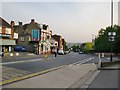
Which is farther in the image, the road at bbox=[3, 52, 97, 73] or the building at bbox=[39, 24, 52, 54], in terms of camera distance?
the building at bbox=[39, 24, 52, 54]

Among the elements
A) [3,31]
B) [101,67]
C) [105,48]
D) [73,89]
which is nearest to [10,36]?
[3,31]

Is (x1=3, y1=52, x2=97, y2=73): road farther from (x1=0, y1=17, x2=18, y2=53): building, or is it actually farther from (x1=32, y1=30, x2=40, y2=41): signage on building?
(x1=32, y1=30, x2=40, y2=41): signage on building

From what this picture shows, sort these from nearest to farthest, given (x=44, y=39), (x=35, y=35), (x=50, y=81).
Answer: (x=50, y=81)
(x=35, y=35)
(x=44, y=39)

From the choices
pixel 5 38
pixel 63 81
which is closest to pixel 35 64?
pixel 63 81

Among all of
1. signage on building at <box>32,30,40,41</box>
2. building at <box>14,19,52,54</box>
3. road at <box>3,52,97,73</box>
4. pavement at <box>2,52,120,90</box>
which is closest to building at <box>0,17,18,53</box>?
building at <box>14,19,52,54</box>

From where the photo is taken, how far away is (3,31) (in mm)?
63406

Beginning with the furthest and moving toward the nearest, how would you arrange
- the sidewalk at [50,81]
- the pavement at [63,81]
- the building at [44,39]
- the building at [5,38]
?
the building at [44,39], the building at [5,38], the pavement at [63,81], the sidewalk at [50,81]

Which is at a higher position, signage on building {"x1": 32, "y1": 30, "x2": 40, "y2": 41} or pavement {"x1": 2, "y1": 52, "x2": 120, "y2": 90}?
signage on building {"x1": 32, "y1": 30, "x2": 40, "y2": 41}

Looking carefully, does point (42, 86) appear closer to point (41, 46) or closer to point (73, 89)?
point (73, 89)

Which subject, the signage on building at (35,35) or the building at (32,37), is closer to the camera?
the building at (32,37)

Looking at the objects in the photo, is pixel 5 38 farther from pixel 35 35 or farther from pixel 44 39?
pixel 44 39

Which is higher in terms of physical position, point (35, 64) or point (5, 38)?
point (5, 38)

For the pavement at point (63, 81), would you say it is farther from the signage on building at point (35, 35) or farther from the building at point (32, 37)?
the signage on building at point (35, 35)

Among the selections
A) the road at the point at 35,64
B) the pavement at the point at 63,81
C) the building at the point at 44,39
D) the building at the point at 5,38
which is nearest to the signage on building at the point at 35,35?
the building at the point at 44,39
